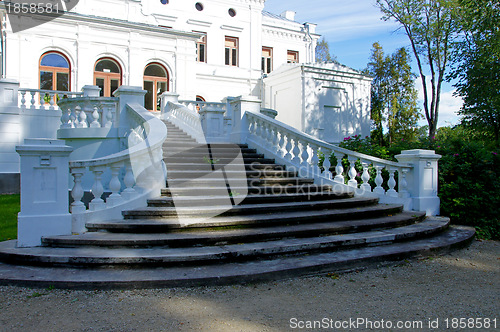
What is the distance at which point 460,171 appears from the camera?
7727 mm

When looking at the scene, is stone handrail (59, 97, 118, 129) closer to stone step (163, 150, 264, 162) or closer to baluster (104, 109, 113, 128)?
baluster (104, 109, 113, 128)

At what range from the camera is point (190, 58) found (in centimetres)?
2092

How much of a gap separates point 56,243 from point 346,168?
6.48 meters

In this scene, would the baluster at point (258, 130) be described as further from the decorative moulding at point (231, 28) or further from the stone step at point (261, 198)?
the decorative moulding at point (231, 28)

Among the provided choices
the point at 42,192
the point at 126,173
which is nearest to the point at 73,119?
the point at 126,173

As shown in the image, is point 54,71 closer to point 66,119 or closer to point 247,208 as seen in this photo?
point 66,119

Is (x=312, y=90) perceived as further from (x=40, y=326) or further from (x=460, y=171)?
(x=40, y=326)

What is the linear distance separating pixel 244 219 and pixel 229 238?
644mm

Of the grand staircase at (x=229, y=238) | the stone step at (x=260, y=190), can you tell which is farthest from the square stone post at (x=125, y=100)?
the stone step at (x=260, y=190)

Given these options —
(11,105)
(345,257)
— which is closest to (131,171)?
(345,257)

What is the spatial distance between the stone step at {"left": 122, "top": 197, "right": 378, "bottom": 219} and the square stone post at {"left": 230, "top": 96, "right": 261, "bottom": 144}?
3724 millimetres

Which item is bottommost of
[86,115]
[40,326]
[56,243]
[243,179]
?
[40,326]

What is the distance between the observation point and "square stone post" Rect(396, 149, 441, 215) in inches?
289

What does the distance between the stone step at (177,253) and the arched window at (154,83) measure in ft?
54.2
